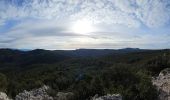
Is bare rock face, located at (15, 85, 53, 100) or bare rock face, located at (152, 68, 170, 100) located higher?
bare rock face, located at (152, 68, 170, 100)

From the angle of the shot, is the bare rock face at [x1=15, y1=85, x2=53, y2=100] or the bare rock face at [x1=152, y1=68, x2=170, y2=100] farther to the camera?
the bare rock face at [x1=15, y1=85, x2=53, y2=100]

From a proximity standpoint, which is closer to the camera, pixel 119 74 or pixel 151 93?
pixel 151 93

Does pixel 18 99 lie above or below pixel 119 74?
below

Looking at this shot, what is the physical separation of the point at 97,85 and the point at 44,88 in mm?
4796

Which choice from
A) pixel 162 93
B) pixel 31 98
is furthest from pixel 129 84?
pixel 31 98

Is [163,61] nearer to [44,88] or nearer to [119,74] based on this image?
[119,74]

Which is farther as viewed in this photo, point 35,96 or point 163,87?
point 35,96

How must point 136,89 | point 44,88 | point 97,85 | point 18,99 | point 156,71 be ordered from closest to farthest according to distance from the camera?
point 136,89, point 97,85, point 18,99, point 44,88, point 156,71

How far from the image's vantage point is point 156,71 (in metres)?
25.9

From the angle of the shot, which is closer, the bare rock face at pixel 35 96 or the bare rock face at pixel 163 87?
the bare rock face at pixel 163 87

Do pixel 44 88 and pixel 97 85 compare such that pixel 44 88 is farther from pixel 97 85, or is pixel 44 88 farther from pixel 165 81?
pixel 165 81

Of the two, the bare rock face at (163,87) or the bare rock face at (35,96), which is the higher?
the bare rock face at (163,87)

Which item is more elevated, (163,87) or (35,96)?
(163,87)

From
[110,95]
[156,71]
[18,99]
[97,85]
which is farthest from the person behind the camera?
[156,71]
